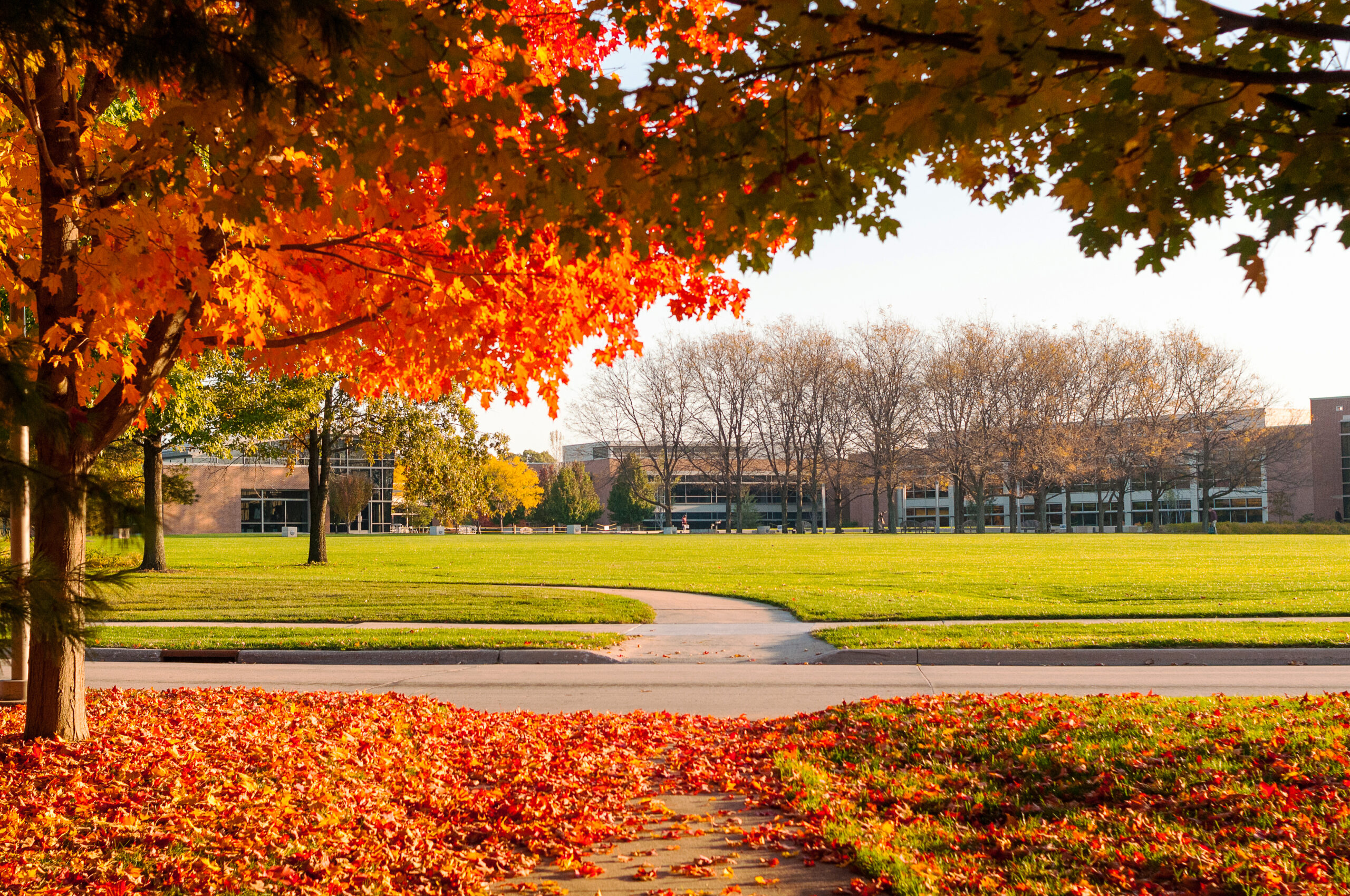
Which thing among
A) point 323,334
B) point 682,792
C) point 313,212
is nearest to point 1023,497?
point 682,792

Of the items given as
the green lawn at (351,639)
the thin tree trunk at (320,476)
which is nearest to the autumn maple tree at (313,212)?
the green lawn at (351,639)

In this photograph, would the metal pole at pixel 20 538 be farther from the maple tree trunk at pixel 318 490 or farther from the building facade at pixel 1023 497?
the building facade at pixel 1023 497

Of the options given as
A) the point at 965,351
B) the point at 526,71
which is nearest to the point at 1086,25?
the point at 526,71

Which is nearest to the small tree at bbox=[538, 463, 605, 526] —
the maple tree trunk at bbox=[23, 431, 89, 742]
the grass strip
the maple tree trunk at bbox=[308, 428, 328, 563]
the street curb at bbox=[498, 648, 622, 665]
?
the maple tree trunk at bbox=[308, 428, 328, 563]

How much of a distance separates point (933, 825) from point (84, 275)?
555cm

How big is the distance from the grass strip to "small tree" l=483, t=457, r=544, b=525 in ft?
268

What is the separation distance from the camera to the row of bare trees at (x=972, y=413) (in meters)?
69.6

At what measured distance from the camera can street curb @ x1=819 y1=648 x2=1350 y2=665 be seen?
11539 millimetres

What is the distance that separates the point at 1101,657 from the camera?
11.8 meters

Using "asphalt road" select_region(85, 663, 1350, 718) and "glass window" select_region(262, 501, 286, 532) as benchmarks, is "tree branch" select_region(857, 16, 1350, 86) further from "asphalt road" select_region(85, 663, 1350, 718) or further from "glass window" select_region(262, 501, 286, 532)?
"glass window" select_region(262, 501, 286, 532)

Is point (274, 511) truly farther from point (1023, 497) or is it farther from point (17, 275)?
point (17, 275)

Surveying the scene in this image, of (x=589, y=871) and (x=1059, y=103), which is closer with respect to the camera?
(x=1059, y=103)

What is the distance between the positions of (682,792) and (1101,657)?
24.9 ft

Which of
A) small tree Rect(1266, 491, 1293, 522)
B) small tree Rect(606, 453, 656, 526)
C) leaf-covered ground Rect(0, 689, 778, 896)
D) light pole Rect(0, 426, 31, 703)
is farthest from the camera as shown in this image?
small tree Rect(606, 453, 656, 526)
